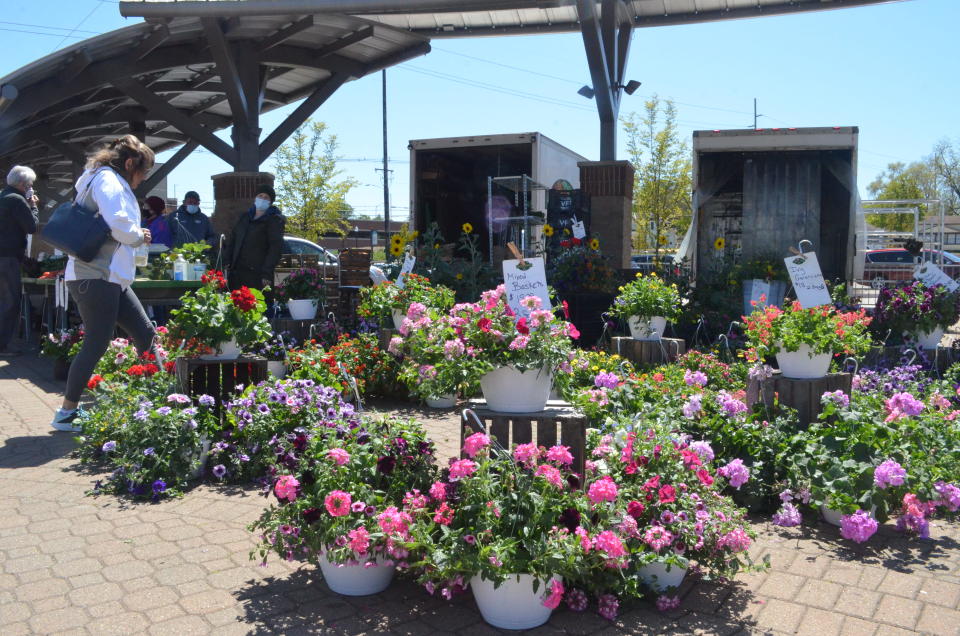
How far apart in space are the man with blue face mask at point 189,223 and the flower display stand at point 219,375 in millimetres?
5133

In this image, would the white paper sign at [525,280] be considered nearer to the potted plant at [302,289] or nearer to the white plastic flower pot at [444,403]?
the white plastic flower pot at [444,403]

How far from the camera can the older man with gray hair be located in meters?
7.74

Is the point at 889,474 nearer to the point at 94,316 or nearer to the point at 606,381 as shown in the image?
the point at 606,381

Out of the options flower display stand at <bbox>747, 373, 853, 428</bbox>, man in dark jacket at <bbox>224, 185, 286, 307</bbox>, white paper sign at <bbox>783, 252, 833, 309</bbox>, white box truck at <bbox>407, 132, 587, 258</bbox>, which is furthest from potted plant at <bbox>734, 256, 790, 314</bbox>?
man in dark jacket at <bbox>224, 185, 286, 307</bbox>

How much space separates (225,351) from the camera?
15.8 feet

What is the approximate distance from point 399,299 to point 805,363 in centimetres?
379

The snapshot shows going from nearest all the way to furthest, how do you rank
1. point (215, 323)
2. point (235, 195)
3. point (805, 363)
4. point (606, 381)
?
point (606, 381)
point (805, 363)
point (215, 323)
point (235, 195)

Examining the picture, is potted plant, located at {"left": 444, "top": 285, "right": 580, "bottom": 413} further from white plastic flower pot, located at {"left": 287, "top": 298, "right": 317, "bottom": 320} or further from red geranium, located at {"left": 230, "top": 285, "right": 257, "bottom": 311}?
white plastic flower pot, located at {"left": 287, "top": 298, "right": 317, "bottom": 320}

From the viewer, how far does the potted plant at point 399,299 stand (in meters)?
6.92

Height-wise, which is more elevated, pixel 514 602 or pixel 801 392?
pixel 801 392

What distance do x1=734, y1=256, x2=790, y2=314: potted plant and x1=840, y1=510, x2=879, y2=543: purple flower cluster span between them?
587 cm

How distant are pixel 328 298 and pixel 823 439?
5.93 m

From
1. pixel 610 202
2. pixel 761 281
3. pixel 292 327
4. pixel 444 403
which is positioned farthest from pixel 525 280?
pixel 610 202

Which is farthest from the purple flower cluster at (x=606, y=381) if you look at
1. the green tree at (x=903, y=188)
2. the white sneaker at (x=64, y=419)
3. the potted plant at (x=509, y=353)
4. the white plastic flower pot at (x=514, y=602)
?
the green tree at (x=903, y=188)
